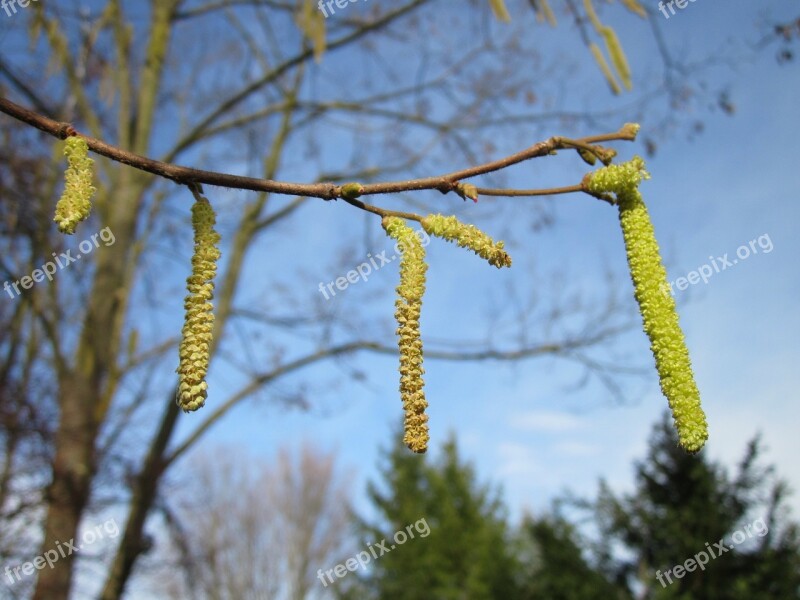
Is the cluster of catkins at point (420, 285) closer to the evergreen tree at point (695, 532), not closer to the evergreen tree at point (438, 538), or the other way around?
the evergreen tree at point (695, 532)

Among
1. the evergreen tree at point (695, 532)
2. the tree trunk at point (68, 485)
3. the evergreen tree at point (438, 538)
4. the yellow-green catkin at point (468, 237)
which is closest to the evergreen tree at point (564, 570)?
the evergreen tree at point (695, 532)

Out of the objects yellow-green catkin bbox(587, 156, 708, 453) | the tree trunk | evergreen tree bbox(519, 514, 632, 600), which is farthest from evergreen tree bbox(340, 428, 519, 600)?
yellow-green catkin bbox(587, 156, 708, 453)

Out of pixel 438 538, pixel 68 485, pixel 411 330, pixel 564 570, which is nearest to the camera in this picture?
pixel 411 330

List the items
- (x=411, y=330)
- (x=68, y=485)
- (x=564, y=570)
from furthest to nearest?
(x=564, y=570) → (x=68, y=485) → (x=411, y=330)

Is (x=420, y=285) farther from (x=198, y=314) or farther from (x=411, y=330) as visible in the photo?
(x=198, y=314)

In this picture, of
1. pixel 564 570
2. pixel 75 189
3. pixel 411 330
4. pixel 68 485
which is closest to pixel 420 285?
pixel 411 330

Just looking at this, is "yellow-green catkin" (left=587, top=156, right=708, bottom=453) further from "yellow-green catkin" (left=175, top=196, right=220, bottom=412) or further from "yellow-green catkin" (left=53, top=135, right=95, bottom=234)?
"yellow-green catkin" (left=53, top=135, right=95, bottom=234)
